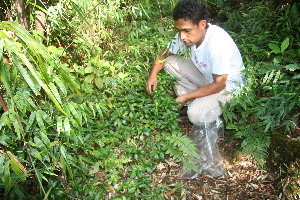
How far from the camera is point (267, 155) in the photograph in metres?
2.80

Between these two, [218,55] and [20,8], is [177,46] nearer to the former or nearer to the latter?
[218,55]

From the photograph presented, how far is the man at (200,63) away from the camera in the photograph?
276cm

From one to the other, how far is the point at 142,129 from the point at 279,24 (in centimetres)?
231

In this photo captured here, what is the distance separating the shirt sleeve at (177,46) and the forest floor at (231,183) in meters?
Result: 1.40

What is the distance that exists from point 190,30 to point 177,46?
0.55m

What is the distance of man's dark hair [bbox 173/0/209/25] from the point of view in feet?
8.75

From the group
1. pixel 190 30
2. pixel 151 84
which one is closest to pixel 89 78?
pixel 151 84

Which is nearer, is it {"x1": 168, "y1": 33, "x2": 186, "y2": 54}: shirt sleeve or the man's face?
the man's face

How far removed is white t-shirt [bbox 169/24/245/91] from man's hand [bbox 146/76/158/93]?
462mm

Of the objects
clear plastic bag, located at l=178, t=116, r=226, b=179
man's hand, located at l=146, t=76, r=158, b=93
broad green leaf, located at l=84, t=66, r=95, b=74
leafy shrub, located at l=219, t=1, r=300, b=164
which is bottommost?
clear plastic bag, located at l=178, t=116, r=226, b=179

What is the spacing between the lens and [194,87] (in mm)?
3650

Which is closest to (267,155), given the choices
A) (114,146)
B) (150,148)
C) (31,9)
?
(150,148)

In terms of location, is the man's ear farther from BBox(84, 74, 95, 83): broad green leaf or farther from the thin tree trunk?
the thin tree trunk

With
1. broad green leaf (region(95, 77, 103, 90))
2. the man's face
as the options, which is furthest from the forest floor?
the man's face
